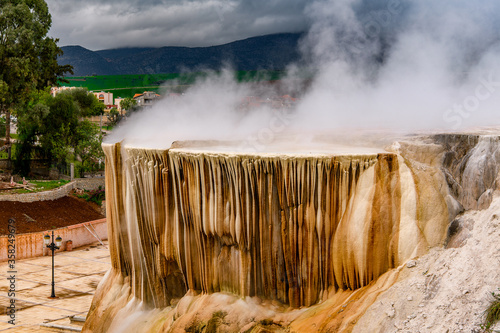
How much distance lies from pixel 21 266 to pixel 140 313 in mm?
12764

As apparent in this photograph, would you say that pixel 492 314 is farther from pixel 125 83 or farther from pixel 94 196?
pixel 125 83

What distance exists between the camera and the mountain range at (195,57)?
35719 millimetres

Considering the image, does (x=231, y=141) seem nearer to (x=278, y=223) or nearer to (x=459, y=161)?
(x=278, y=223)

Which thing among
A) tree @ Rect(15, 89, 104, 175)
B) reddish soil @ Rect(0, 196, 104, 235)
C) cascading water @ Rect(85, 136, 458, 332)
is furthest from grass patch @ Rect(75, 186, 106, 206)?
cascading water @ Rect(85, 136, 458, 332)

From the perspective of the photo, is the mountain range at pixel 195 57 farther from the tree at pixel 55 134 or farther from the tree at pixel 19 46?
the tree at pixel 19 46

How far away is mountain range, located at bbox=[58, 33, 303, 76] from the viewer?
35719 millimetres

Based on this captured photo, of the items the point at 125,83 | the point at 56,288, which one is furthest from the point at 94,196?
the point at 125,83

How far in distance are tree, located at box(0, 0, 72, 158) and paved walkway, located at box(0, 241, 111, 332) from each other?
9.47 metres

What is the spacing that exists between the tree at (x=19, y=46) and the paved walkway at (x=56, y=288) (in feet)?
31.1

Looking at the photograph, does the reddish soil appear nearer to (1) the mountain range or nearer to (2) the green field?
(1) the mountain range

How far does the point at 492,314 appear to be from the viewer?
641 centimetres

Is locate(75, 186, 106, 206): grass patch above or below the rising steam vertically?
below

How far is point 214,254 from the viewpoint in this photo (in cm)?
979

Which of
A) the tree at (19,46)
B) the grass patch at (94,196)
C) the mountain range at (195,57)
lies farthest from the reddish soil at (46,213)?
the mountain range at (195,57)
